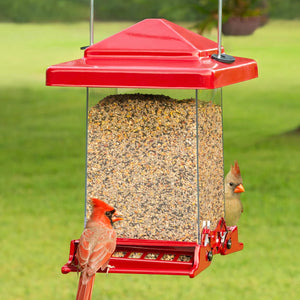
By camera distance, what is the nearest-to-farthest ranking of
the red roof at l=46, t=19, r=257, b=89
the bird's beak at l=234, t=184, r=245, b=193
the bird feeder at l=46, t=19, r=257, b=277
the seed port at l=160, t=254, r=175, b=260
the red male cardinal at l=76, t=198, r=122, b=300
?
the red roof at l=46, t=19, r=257, b=89 < the red male cardinal at l=76, t=198, r=122, b=300 < the bird feeder at l=46, t=19, r=257, b=277 < the seed port at l=160, t=254, r=175, b=260 < the bird's beak at l=234, t=184, r=245, b=193

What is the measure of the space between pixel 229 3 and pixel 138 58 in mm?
11775

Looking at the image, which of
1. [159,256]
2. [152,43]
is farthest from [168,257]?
[152,43]

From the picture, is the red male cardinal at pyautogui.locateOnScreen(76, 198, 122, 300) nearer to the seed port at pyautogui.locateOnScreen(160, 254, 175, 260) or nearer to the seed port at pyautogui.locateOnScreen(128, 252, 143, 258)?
the seed port at pyautogui.locateOnScreen(128, 252, 143, 258)

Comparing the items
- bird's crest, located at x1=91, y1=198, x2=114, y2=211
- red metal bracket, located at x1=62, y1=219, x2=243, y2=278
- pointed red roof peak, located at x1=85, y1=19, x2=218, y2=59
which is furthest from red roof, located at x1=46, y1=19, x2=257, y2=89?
red metal bracket, located at x1=62, y1=219, x2=243, y2=278

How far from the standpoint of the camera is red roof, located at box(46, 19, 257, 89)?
3492 mm

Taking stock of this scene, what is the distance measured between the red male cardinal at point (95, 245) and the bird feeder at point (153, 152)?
4.5 inches

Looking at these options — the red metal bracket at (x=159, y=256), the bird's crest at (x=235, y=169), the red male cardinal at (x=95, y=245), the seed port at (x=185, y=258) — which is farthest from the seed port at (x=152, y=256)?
the bird's crest at (x=235, y=169)

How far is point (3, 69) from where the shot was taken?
82.5ft

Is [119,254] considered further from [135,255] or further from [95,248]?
[95,248]

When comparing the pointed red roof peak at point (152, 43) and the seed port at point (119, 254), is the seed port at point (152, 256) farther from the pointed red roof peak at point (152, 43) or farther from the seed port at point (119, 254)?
the pointed red roof peak at point (152, 43)

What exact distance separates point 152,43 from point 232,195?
129cm

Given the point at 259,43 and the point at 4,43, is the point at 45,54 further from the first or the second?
the point at 259,43

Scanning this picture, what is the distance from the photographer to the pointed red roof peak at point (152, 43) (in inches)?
148

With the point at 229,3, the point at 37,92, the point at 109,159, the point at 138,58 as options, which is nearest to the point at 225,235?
the point at 109,159
